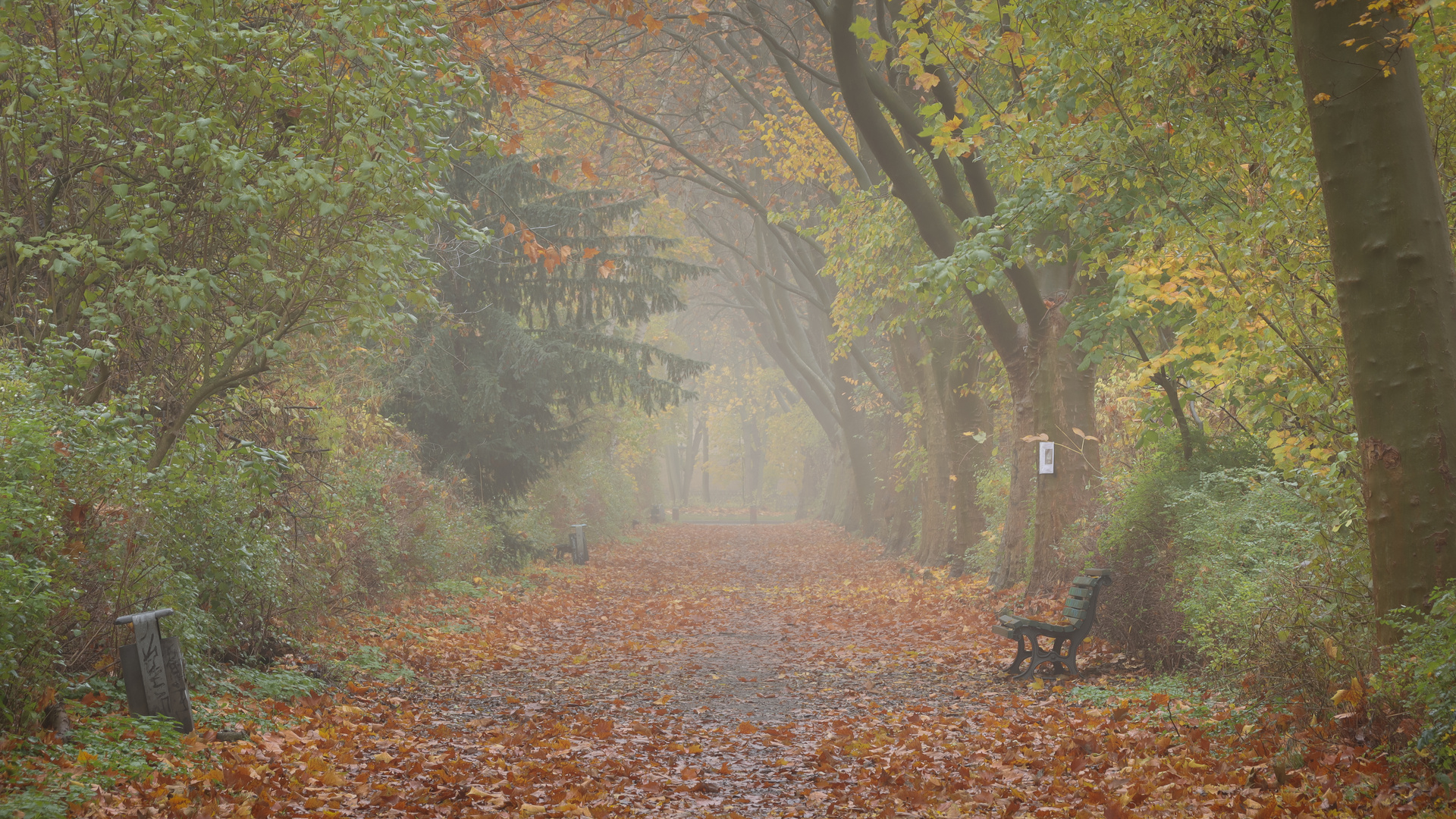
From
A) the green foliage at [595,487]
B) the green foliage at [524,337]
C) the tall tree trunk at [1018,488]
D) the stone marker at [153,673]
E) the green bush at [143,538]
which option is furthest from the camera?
the green foliage at [595,487]

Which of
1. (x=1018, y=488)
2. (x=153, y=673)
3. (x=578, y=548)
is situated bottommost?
(x=578, y=548)

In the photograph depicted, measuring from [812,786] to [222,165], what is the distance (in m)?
5.41

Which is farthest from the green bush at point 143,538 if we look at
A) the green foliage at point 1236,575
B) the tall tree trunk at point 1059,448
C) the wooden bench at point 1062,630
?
the tall tree trunk at point 1059,448

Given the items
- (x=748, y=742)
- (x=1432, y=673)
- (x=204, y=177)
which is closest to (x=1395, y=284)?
(x=1432, y=673)

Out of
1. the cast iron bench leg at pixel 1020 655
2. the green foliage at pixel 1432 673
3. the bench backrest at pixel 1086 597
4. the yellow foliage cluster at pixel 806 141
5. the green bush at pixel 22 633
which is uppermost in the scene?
the yellow foliage cluster at pixel 806 141

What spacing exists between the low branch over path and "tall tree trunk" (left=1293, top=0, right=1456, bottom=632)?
1.18m

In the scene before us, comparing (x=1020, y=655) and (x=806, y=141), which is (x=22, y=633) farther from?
(x=806, y=141)

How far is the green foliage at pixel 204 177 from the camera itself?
668 centimetres

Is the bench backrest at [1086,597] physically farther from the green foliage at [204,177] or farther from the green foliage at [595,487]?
the green foliage at [595,487]

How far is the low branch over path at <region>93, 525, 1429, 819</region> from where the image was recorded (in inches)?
191

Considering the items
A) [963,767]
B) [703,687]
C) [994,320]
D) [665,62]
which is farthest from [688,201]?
[963,767]

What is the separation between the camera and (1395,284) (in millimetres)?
4949

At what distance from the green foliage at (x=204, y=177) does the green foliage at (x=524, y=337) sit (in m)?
7.64

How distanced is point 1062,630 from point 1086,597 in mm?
386
